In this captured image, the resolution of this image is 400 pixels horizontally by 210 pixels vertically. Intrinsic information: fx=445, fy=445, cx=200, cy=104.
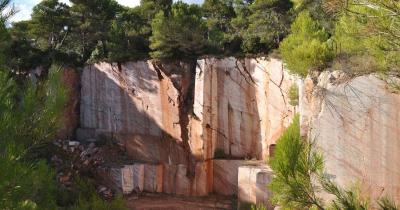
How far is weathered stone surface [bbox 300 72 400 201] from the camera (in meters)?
5.25

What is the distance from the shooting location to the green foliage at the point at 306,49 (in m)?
6.41

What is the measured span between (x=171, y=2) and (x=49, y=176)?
11.7 metres

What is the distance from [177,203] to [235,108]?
3194 mm

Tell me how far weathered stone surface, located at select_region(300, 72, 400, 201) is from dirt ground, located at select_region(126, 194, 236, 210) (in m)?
7.07

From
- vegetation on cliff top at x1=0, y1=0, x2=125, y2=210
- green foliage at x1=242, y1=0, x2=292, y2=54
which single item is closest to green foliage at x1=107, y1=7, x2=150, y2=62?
green foliage at x1=242, y1=0, x2=292, y2=54

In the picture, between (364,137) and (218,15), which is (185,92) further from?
(364,137)

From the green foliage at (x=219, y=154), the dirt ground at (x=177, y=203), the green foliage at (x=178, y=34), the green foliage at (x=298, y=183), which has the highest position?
the green foliage at (x=178, y=34)

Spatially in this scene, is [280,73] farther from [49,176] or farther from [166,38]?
[49,176]

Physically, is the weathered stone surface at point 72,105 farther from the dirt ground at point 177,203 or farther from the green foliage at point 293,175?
the green foliage at point 293,175

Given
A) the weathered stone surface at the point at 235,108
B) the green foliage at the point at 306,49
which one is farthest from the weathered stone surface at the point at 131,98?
the green foliage at the point at 306,49

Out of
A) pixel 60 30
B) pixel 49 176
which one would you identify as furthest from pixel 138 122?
pixel 49 176

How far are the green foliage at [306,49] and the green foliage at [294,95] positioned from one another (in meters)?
3.11

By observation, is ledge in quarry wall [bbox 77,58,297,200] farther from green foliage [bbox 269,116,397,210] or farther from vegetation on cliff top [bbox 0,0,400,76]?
green foliage [bbox 269,116,397,210]

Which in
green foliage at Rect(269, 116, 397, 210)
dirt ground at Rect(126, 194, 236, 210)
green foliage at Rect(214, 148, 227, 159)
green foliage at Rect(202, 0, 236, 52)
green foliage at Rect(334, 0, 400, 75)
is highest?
green foliage at Rect(202, 0, 236, 52)
